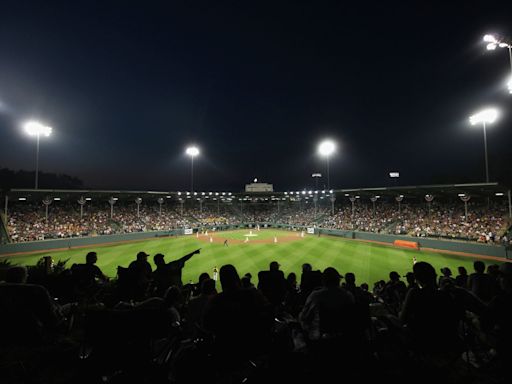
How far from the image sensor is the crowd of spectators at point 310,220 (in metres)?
29.0

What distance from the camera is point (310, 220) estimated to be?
5403 centimetres

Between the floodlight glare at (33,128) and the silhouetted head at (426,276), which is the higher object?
the floodlight glare at (33,128)

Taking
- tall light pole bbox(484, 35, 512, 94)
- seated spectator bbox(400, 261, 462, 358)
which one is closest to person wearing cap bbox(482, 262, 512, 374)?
seated spectator bbox(400, 261, 462, 358)

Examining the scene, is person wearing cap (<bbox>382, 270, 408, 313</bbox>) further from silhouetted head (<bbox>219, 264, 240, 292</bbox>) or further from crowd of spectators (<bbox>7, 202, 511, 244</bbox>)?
crowd of spectators (<bbox>7, 202, 511, 244</bbox>)

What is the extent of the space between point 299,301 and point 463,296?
266cm

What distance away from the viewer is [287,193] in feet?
191

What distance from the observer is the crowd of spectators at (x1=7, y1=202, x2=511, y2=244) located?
2900 centimetres

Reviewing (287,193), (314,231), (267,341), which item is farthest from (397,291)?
(287,193)

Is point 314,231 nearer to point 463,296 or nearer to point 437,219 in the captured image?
point 437,219

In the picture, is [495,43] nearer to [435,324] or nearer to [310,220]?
[435,324]

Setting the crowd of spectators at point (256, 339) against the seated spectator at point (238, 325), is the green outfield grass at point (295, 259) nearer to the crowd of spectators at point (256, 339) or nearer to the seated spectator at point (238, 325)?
the crowd of spectators at point (256, 339)

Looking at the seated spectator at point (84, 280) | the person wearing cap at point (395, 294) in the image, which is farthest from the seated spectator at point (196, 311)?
the person wearing cap at point (395, 294)

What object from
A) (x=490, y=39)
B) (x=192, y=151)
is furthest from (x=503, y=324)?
(x=192, y=151)

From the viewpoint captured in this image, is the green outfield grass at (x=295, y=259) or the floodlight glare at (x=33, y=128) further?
the floodlight glare at (x=33, y=128)
